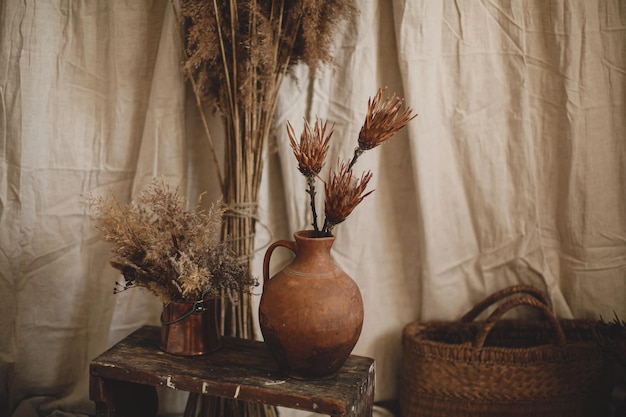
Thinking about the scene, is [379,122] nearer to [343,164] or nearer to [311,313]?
[343,164]

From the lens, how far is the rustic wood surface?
4.06 ft

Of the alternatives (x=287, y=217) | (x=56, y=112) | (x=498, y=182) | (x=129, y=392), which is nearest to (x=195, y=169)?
(x=287, y=217)

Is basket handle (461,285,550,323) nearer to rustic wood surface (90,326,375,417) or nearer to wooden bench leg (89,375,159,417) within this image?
rustic wood surface (90,326,375,417)

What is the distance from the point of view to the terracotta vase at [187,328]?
1379mm

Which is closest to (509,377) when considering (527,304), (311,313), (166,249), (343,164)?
(527,304)

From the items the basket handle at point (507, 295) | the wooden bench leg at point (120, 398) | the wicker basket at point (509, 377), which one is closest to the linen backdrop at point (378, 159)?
the basket handle at point (507, 295)

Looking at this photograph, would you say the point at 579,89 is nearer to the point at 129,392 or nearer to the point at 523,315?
the point at 523,315

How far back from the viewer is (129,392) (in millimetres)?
1487

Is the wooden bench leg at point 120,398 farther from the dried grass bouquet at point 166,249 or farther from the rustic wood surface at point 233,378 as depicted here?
the dried grass bouquet at point 166,249

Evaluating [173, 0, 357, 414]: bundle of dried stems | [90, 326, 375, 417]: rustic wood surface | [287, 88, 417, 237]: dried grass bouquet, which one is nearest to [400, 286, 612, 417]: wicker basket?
[90, 326, 375, 417]: rustic wood surface

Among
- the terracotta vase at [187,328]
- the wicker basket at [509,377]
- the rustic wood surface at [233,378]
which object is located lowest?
the wicker basket at [509,377]

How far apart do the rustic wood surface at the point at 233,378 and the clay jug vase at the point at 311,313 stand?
0.06 m

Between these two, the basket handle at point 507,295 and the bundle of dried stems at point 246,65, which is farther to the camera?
the basket handle at point 507,295

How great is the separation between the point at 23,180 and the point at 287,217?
903 mm
